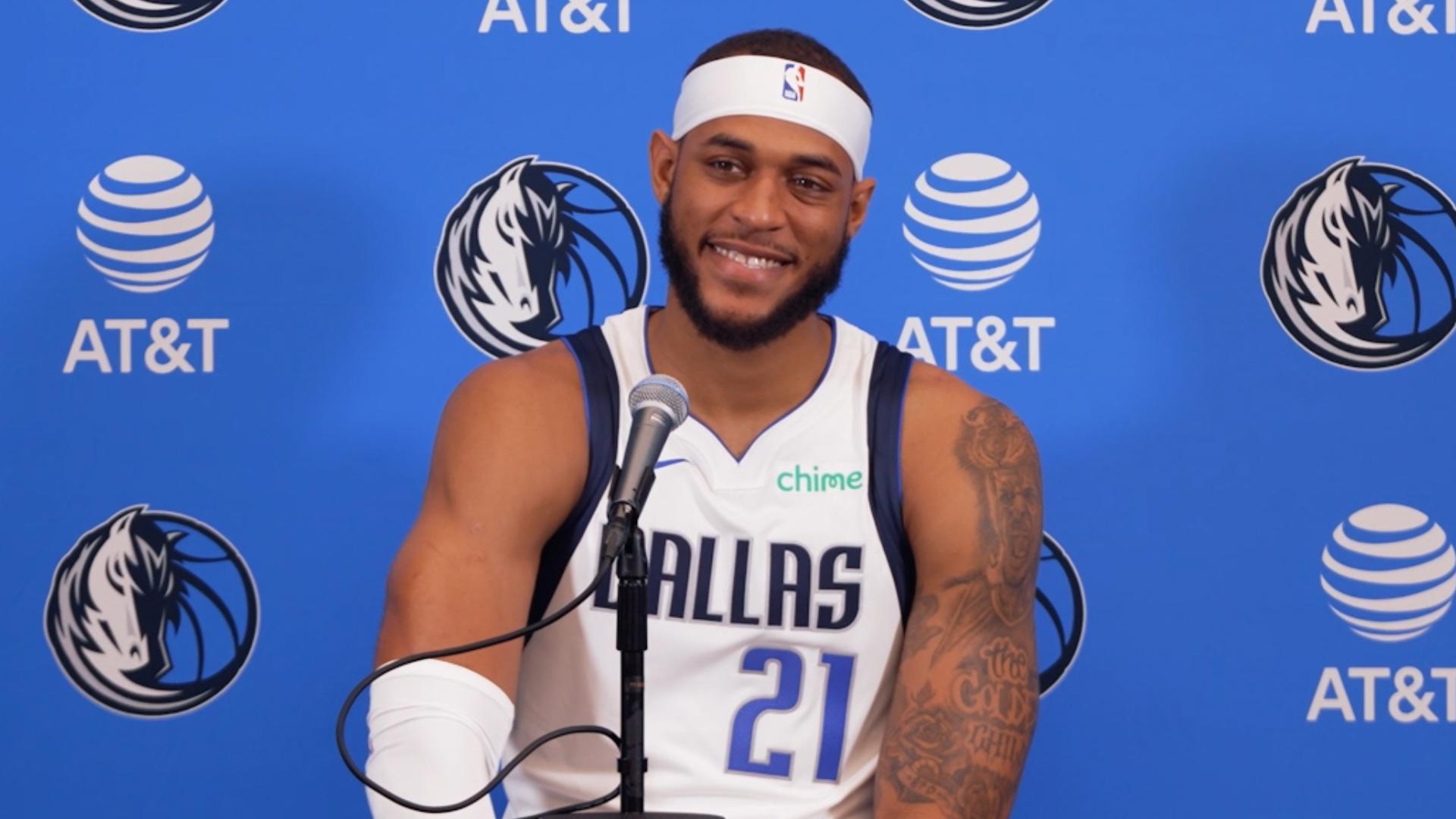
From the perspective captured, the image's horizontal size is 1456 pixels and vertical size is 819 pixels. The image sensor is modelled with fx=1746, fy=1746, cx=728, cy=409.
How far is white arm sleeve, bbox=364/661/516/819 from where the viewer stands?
1607 millimetres

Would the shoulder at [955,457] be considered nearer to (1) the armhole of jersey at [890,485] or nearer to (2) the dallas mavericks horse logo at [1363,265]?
(1) the armhole of jersey at [890,485]

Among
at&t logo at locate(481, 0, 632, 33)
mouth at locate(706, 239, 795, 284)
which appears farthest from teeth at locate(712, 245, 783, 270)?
at&t logo at locate(481, 0, 632, 33)

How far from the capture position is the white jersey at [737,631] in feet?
6.09

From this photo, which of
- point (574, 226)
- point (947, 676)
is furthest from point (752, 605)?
point (574, 226)

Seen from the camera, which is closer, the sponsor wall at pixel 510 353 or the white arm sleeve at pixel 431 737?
the white arm sleeve at pixel 431 737

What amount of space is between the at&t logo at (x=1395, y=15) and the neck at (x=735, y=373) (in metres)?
0.87

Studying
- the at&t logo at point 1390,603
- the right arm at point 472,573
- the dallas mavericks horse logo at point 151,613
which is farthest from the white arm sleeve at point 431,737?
the at&t logo at point 1390,603

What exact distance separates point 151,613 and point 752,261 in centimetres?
96

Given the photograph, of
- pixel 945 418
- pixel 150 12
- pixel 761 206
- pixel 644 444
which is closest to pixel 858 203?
pixel 761 206

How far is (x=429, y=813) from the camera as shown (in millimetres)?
1596

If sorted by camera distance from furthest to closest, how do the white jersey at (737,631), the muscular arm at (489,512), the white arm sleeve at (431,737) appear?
the white jersey at (737,631)
the muscular arm at (489,512)
the white arm sleeve at (431,737)

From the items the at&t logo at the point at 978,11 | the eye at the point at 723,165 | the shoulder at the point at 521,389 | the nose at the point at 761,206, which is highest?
the at&t logo at the point at 978,11

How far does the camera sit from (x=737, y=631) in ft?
6.13

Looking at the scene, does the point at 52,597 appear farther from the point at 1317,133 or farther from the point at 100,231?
the point at 1317,133
